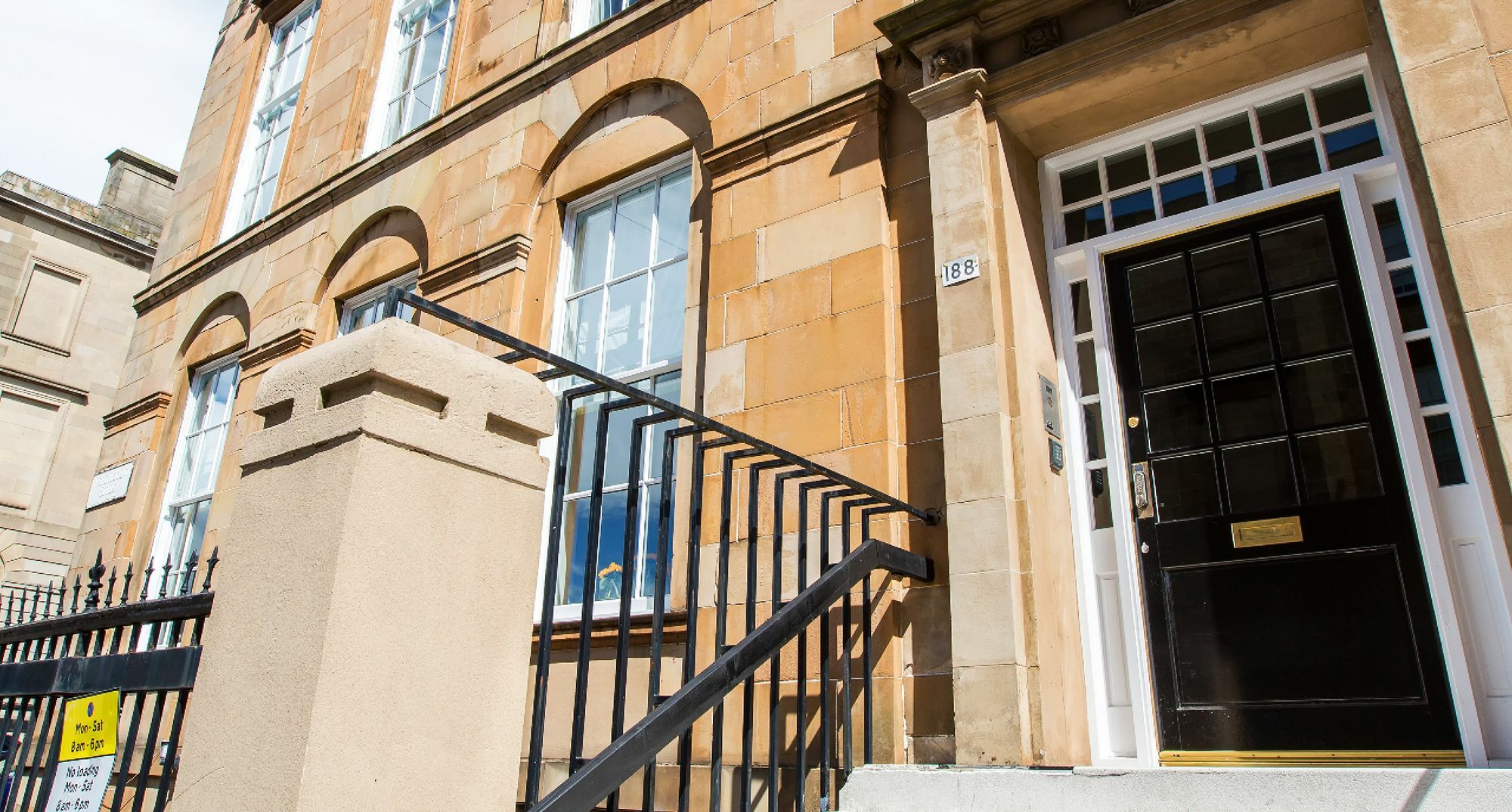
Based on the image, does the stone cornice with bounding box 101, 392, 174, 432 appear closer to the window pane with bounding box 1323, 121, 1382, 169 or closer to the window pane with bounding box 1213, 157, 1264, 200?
the window pane with bounding box 1213, 157, 1264, 200

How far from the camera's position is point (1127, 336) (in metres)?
4.73

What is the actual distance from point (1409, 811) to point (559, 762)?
12.9ft

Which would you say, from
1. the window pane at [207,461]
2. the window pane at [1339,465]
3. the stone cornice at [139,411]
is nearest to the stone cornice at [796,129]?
the window pane at [1339,465]

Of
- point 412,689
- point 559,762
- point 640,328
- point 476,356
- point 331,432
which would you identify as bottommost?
point 559,762

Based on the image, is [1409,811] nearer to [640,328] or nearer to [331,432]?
[331,432]

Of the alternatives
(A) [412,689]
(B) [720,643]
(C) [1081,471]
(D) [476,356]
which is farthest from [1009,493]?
(A) [412,689]

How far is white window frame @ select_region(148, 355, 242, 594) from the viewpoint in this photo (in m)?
9.23

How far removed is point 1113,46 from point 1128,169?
683 millimetres

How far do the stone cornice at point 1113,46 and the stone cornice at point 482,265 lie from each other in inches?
140

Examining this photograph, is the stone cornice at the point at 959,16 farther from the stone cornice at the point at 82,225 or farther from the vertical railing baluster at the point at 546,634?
the stone cornice at the point at 82,225

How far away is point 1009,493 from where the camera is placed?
13.5 feet

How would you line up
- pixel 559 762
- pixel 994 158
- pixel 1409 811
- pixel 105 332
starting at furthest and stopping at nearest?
pixel 105 332 → pixel 559 762 → pixel 994 158 → pixel 1409 811

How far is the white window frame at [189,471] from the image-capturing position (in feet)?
30.3

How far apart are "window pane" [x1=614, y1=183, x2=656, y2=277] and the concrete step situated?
3.93m
